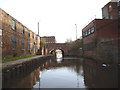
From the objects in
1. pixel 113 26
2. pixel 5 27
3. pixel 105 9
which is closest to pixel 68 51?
pixel 105 9

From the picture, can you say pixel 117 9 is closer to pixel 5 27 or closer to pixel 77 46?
pixel 77 46

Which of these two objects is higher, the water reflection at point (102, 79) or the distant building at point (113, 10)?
the distant building at point (113, 10)

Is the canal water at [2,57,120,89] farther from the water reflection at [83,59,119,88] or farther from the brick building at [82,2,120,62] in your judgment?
the brick building at [82,2,120,62]

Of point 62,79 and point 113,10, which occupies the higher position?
point 113,10

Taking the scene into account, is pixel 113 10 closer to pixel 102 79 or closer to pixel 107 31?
pixel 107 31

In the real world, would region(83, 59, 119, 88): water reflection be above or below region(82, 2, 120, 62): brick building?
below

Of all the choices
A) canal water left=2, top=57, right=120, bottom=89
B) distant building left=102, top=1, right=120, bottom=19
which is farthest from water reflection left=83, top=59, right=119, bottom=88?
distant building left=102, top=1, right=120, bottom=19

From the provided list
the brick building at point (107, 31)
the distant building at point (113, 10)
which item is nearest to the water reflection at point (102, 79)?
the brick building at point (107, 31)

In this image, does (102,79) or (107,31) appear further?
(107,31)

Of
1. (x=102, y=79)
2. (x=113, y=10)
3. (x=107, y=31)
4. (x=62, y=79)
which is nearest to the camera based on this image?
(x=102, y=79)

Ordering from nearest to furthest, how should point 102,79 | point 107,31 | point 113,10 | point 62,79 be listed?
point 102,79 → point 62,79 → point 107,31 → point 113,10

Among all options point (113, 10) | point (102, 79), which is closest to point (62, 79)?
point (102, 79)

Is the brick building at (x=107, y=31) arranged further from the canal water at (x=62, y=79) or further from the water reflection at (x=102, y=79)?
the canal water at (x=62, y=79)

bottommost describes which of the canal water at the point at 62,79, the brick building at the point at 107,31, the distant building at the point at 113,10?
the canal water at the point at 62,79
